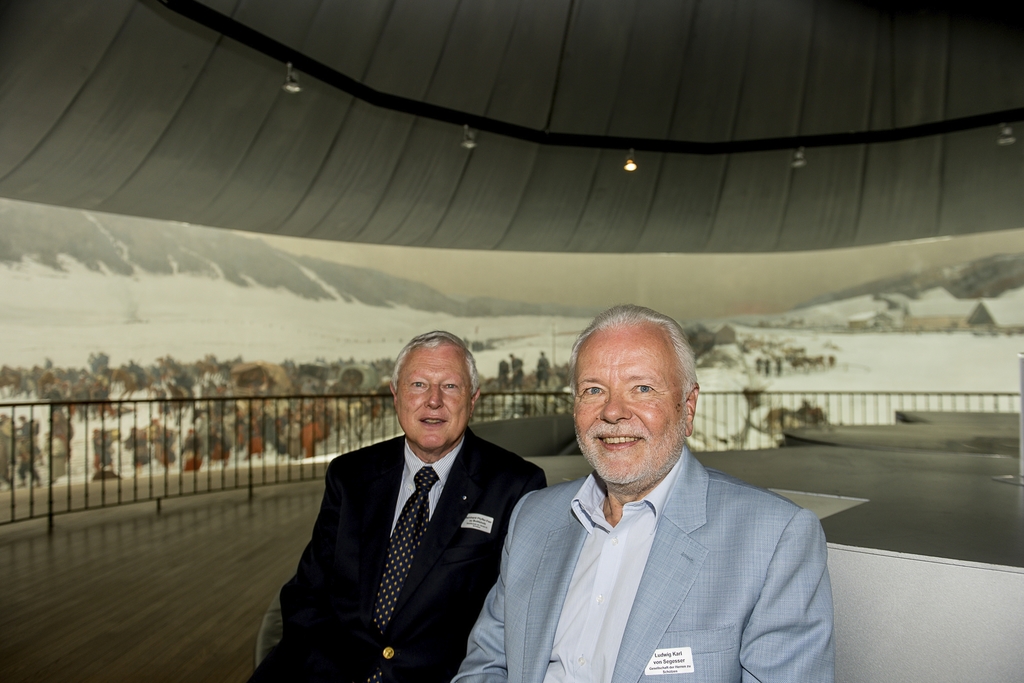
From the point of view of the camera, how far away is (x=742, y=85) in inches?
258

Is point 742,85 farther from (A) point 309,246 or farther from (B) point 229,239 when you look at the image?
(B) point 229,239

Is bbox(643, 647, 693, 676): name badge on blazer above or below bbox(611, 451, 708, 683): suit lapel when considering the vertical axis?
below

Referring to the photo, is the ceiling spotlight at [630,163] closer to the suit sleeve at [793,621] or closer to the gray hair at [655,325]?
the gray hair at [655,325]

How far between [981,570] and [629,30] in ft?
18.7

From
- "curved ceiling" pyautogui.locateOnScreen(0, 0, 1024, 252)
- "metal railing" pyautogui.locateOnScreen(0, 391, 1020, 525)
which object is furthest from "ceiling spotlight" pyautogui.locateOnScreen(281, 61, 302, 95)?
"metal railing" pyautogui.locateOnScreen(0, 391, 1020, 525)

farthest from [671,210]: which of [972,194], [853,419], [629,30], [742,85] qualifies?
[853,419]

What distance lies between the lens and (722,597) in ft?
3.31

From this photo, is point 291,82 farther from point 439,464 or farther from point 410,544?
point 410,544

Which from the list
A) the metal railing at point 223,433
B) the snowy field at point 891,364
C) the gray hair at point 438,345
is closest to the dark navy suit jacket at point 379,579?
the gray hair at point 438,345

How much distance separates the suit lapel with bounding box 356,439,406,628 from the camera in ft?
5.21

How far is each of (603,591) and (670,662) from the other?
16cm

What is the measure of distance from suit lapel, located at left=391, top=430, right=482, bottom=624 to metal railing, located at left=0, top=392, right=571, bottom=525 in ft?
14.3

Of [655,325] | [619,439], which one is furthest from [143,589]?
[655,325]

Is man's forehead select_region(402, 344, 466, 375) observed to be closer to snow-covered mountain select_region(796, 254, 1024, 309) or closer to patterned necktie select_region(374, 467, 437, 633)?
patterned necktie select_region(374, 467, 437, 633)
